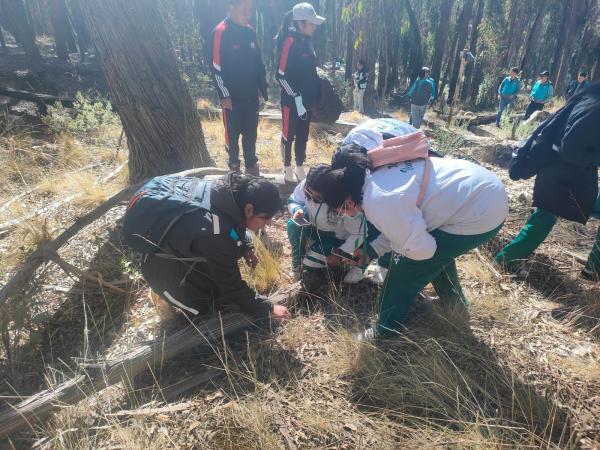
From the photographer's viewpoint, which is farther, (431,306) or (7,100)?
(7,100)

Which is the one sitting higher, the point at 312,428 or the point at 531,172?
the point at 531,172

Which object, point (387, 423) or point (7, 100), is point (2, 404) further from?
point (7, 100)

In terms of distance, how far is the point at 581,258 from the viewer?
121 inches

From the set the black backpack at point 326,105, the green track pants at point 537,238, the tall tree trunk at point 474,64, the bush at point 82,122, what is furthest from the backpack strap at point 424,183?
the tall tree trunk at point 474,64

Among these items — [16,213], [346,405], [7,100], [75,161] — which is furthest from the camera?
[7,100]

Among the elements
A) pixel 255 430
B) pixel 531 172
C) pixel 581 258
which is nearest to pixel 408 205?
pixel 255 430

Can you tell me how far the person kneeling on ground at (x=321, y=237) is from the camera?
2537mm

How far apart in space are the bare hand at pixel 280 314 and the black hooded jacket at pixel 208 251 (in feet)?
0.79

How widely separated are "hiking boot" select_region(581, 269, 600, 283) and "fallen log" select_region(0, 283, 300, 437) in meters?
2.50

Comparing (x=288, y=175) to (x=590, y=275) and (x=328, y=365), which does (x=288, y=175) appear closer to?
(x=328, y=365)

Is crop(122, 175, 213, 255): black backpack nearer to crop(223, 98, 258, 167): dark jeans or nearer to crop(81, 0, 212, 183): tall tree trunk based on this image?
crop(81, 0, 212, 183): tall tree trunk

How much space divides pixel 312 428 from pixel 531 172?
91.0 inches

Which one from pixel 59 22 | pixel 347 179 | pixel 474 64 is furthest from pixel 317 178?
pixel 474 64

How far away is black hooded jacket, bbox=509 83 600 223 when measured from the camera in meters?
2.27
